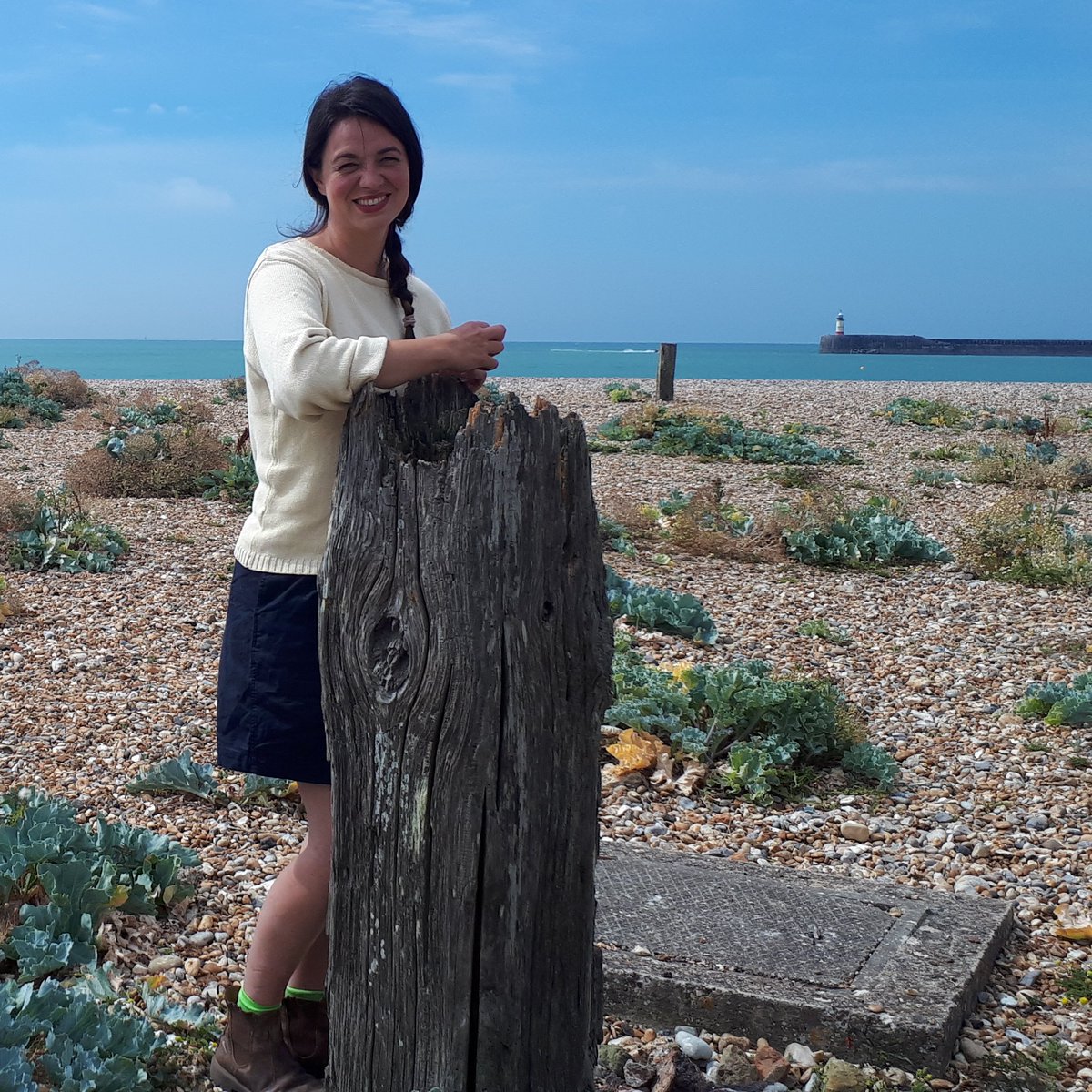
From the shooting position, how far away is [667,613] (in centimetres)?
639

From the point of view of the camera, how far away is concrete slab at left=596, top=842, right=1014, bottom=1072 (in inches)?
113

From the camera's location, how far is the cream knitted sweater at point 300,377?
2.01m

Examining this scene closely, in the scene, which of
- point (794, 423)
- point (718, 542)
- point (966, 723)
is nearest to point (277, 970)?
point (966, 723)

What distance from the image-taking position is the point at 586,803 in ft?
6.79

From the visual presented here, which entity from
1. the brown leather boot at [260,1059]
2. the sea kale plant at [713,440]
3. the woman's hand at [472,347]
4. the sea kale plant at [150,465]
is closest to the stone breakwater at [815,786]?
the brown leather boot at [260,1059]

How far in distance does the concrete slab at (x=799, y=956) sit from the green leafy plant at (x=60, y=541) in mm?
5102

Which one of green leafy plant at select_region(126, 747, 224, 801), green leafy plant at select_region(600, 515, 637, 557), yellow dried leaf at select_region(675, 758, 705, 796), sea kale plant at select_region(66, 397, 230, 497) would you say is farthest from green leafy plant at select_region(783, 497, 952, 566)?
sea kale plant at select_region(66, 397, 230, 497)

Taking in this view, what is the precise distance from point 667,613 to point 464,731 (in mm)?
4497

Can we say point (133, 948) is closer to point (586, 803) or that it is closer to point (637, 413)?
point (586, 803)

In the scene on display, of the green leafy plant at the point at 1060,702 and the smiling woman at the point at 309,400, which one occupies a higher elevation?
the smiling woman at the point at 309,400

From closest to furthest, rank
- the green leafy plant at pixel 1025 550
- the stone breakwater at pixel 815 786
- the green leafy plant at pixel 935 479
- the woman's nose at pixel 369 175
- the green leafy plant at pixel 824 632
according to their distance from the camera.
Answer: the woman's nose at pixel 369 175
the stone breakwater at pixel 815 786
the green leafy plant at pixel 824 632
the green leafy plant at pixel 1025 550
the green leafy plant at pixel 935 479

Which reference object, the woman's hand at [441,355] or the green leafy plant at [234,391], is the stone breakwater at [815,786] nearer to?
the woman's hand at [441,355]

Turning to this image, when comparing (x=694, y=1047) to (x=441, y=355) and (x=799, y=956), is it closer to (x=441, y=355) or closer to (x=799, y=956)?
(x=799, y=956)

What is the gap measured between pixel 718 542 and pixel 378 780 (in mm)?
6664
